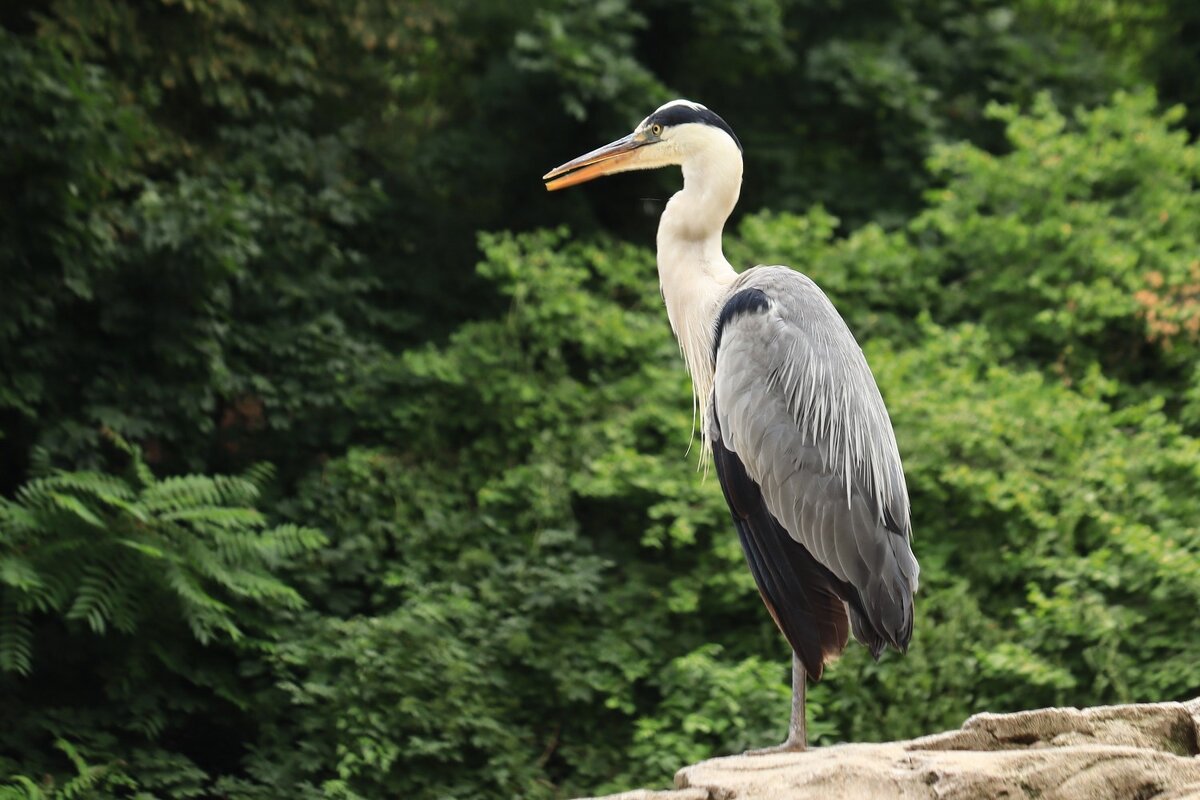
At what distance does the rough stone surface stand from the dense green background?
180 cm

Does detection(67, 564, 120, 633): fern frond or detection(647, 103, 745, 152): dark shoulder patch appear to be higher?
Result: detection(647, 103, 745, 152): dark shoulder patch

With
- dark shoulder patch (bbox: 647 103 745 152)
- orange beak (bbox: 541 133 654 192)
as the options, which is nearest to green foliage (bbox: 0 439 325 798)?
orange beak (bbox: 541 133 654 192)

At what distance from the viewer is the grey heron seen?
3.71 metres

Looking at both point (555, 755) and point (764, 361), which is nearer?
point (764, 361)

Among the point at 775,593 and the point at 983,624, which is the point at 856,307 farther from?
the point at 775,593

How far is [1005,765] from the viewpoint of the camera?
311 centimetres

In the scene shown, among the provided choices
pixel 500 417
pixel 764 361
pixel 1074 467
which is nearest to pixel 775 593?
pixel 764 361

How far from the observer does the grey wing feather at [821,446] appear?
3707mm

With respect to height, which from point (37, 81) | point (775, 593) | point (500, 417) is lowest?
point (775, 593)

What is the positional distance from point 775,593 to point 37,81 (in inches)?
163

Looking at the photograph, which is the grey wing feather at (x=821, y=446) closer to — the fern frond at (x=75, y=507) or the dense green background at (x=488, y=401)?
the dense green background at (x=488, y=401)

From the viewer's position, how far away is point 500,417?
6.91 metres

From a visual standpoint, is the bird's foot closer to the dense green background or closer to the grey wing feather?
the grey wing feather

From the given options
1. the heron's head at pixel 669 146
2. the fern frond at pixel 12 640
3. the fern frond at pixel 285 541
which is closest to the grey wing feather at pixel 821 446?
the heron's head at pixel 669 146
